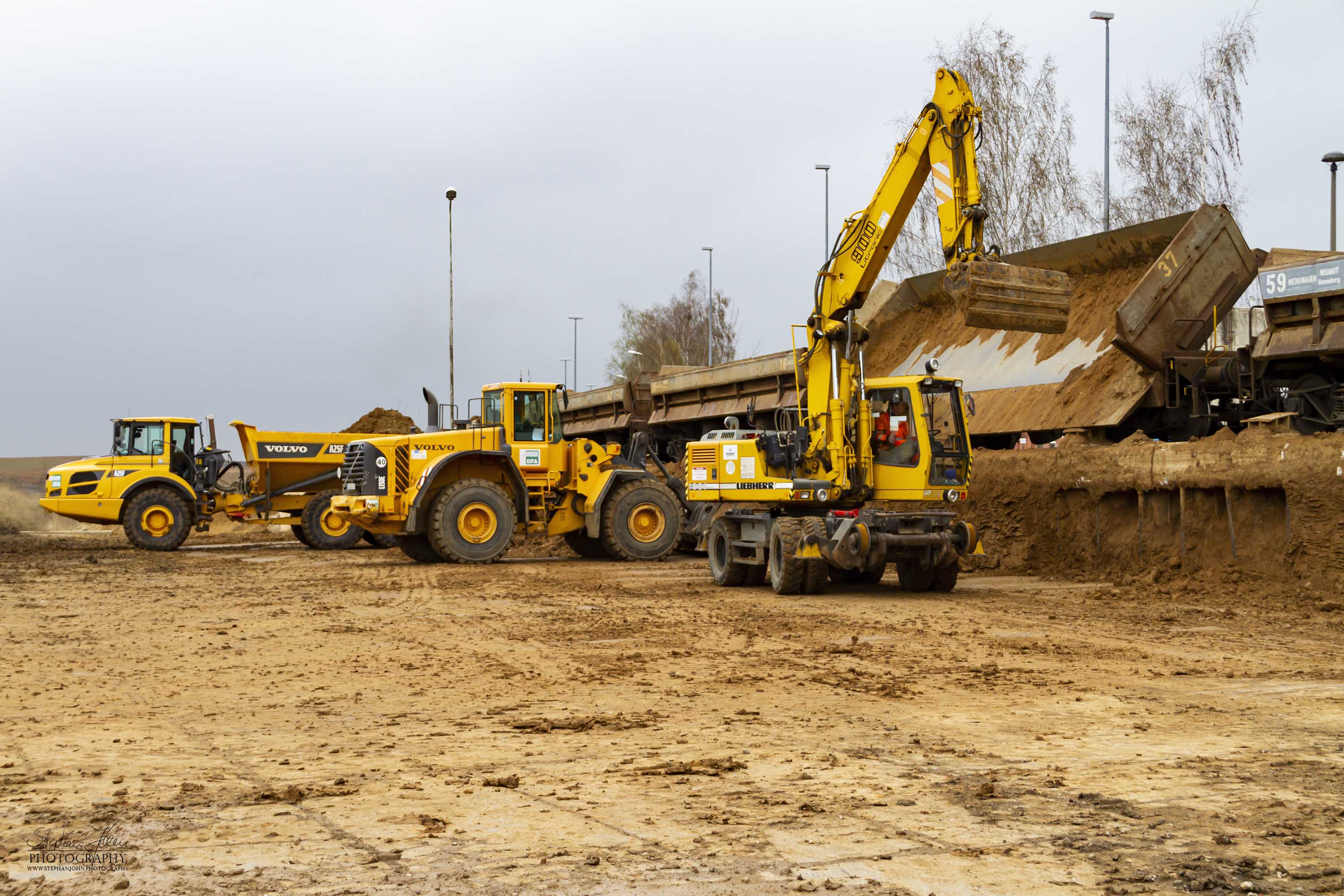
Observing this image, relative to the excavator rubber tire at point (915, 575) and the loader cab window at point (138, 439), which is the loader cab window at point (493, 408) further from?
the loader cab window at point (138, 439)

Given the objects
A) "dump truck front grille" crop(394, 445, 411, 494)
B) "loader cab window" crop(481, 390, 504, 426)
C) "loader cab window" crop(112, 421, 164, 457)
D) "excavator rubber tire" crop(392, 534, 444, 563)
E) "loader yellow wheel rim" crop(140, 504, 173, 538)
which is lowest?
"excavator rubber tire" crop(392, 534, 444, 563)

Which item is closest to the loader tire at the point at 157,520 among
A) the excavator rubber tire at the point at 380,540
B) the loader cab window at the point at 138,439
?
the loader cab window at the point at 138,439

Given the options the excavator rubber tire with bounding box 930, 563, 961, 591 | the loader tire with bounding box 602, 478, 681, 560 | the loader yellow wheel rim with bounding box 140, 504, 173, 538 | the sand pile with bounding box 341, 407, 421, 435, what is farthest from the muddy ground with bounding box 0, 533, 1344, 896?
the sand pile with bounding box 341, 407, 421, 435

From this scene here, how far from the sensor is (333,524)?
24.1m

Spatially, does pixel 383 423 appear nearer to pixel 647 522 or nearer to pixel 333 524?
pixel 333 524

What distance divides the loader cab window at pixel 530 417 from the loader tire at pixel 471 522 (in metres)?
0.99

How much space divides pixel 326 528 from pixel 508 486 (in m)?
6.21

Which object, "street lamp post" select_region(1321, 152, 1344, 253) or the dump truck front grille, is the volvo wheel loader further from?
"street lamp post" select_region(1321, 152, 1344, 253)

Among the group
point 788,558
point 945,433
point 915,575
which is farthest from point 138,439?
point 945,433

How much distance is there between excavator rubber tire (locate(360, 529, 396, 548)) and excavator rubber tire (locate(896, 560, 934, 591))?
42.9ft

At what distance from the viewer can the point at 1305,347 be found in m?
14.0

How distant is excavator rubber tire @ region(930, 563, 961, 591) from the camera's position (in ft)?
44.6

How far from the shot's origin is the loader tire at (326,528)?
78.5 feet

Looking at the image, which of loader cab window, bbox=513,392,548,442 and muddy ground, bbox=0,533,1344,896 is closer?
muddy ground, bbox=0,533,1344,896
